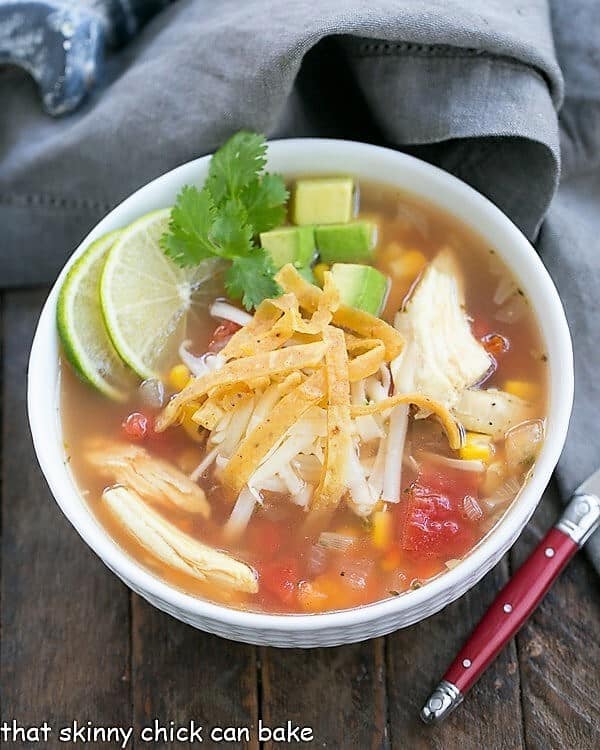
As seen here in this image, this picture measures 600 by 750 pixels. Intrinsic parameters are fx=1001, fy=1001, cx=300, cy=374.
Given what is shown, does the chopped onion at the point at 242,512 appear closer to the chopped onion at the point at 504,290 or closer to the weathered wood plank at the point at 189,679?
the weathered wood plank at the point at 189,679

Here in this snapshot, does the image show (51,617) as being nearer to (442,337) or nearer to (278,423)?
(278,423)

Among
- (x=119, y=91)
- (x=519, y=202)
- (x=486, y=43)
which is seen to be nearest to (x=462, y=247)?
(x=519, y=202)

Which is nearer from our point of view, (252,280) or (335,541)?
(335,541)

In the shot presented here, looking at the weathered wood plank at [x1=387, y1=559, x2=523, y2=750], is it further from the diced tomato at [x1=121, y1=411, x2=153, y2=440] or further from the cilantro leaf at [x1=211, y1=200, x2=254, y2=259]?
the cilantro leaf at [x1=211, y1=200, x2=254, y2=259]

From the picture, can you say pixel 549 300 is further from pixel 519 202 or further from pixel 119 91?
pixel 119 91

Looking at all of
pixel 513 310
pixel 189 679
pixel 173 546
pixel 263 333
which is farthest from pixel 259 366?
pixel 189 679

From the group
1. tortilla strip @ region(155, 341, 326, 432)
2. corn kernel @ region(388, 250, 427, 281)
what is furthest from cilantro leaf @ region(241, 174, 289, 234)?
tortilla strip @ region(155, 341, 326, 432)
